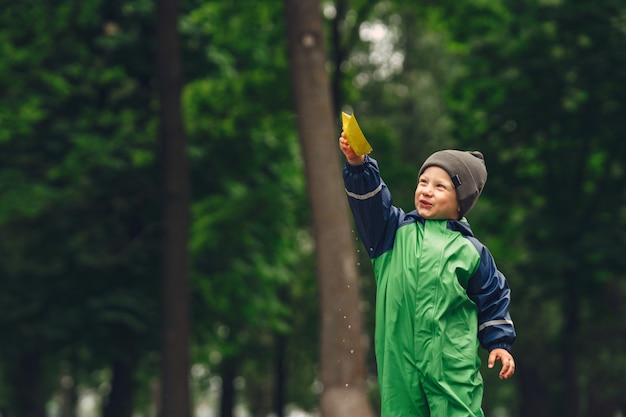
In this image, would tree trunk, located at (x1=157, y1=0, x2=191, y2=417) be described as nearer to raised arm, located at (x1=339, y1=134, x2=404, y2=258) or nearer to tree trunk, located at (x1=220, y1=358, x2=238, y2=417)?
raised arm, located at (x1=339, y1=134, x2=404, y2=258)

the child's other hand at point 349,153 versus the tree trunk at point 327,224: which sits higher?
the tree trunk at point 327,224

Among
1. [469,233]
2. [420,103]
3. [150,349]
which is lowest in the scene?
[469,233]

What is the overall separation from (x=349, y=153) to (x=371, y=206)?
260mm

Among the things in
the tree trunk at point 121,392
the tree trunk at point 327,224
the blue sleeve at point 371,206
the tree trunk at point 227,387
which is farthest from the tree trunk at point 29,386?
the blue sleeve at point 371,206

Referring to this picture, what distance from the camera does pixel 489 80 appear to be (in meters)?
20.8

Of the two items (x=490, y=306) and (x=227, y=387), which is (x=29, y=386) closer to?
(x=227, y=387)

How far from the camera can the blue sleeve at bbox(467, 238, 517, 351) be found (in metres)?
4.75

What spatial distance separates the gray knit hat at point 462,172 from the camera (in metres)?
4.82

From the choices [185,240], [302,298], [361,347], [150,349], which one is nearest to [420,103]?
[302,298]

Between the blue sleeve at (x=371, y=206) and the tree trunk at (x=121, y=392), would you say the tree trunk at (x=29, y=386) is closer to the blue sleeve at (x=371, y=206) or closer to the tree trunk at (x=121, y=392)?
the tree trunk at (x=121, y=392)

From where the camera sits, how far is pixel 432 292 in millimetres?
4645

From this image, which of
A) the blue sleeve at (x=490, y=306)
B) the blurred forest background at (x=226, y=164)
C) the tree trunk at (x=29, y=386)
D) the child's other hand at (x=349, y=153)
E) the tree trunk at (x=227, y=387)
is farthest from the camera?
the tree trunk at (x=227, y=387)

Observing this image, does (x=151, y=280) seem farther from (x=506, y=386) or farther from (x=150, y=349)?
(x=506, y=386)

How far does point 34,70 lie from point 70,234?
3.63 m
